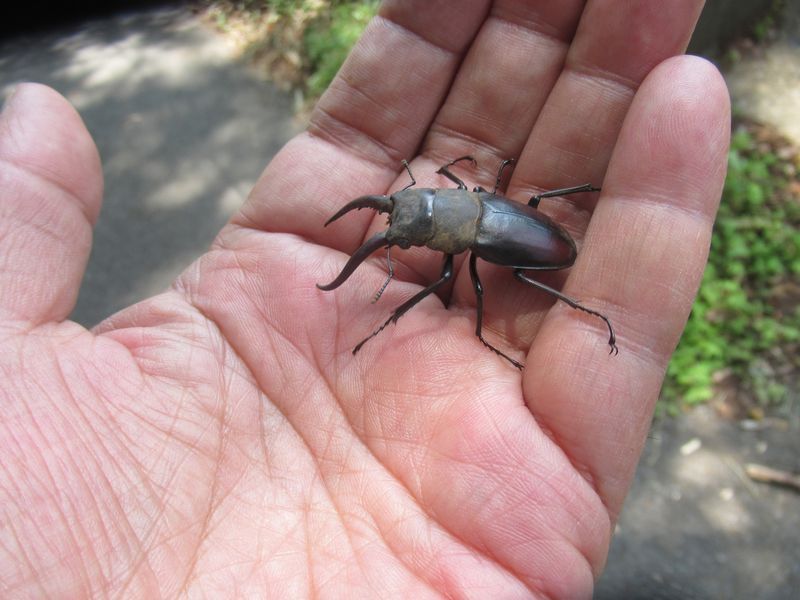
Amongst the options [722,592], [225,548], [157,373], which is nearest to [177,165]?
[157,373]

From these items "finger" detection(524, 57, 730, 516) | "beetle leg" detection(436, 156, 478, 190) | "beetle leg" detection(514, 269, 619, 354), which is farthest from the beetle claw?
"finger" detection(524, 57, 730, 516)

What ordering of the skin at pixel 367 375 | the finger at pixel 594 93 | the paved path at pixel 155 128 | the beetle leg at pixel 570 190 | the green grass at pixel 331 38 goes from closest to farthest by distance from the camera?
the skin at pixel 367 375, the finger at pixel 594 93, the beetle leg at pixel 570 190, the paved path at pixel 155 128, the green grass at pixel 331 38

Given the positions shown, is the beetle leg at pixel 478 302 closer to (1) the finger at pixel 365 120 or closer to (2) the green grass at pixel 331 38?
(1) the finger at pixel 365 120

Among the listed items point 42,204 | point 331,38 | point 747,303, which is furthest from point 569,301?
point 331,38

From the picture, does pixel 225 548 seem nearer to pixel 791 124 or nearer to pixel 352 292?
pixel 352 292

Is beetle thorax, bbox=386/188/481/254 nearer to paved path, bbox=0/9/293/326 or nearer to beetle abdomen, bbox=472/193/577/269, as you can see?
beetle abdomen, bbox=472/193/577/269

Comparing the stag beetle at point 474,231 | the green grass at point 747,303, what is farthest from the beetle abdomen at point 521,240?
the green grass at point 747,303
